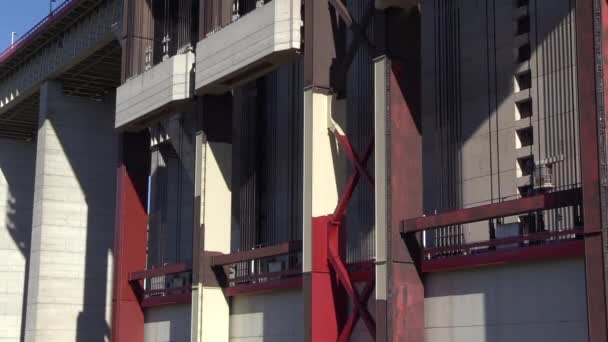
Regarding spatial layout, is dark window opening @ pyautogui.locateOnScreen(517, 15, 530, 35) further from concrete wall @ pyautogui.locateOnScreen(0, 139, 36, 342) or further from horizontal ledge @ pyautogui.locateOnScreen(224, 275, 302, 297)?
concrete wall @ pyautogui.locateOnScreen(0, 139, 36, 342)

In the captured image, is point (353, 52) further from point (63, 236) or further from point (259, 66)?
point (63, 236)

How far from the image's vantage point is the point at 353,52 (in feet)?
87.4

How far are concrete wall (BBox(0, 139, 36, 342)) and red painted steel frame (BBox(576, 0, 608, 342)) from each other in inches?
1793

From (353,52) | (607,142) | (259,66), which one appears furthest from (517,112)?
(607,142)

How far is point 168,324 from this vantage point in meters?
35.9

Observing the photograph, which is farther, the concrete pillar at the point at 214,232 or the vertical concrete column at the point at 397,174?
the concrete pillar at the point at 214,232

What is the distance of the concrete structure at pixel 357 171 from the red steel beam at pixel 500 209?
0.14 ft

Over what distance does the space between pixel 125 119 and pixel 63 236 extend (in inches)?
570

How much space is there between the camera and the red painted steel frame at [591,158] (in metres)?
18.6

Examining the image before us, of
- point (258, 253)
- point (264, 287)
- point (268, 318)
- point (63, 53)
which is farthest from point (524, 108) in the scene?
point (63, 53)

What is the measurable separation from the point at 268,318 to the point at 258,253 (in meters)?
1.86

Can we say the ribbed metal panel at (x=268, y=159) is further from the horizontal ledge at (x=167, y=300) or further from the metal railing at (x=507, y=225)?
the metal railing at (x=507, y=225)

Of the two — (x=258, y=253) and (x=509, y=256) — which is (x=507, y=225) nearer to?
(x=509, y=256)

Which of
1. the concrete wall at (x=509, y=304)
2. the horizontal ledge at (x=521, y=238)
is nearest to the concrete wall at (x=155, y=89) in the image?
the horizontal ledge at (x=521, y=238)
